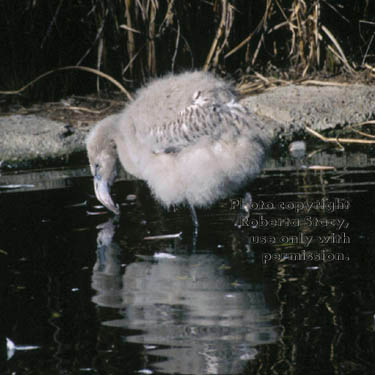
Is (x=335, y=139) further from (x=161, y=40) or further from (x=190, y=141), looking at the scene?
(x=161, y=40)

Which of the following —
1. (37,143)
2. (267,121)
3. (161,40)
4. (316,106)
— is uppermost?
(161,40)

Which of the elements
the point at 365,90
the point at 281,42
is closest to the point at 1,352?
the point at 365,90

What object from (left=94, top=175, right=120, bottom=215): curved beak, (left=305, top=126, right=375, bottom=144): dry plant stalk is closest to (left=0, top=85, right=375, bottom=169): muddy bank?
(left=305, top=126, right=375, bottom=144): dry plant stalk

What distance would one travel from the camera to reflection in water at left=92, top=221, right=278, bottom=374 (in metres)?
2.80

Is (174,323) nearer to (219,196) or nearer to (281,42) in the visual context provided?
(219,196)

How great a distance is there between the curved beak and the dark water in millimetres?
95

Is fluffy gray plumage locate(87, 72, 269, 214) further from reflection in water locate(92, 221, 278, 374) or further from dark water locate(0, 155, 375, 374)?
reflection in water locate(92, 221, 278, 374)

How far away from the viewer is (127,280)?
3.79 metres

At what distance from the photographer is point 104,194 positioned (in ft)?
16.6

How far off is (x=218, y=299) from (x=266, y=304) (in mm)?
225

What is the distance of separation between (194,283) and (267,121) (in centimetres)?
377

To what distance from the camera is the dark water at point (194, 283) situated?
2.80 m

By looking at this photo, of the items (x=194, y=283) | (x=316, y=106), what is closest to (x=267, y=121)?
(x=316, y=106)

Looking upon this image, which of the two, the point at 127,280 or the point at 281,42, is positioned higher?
the point at 281,42
